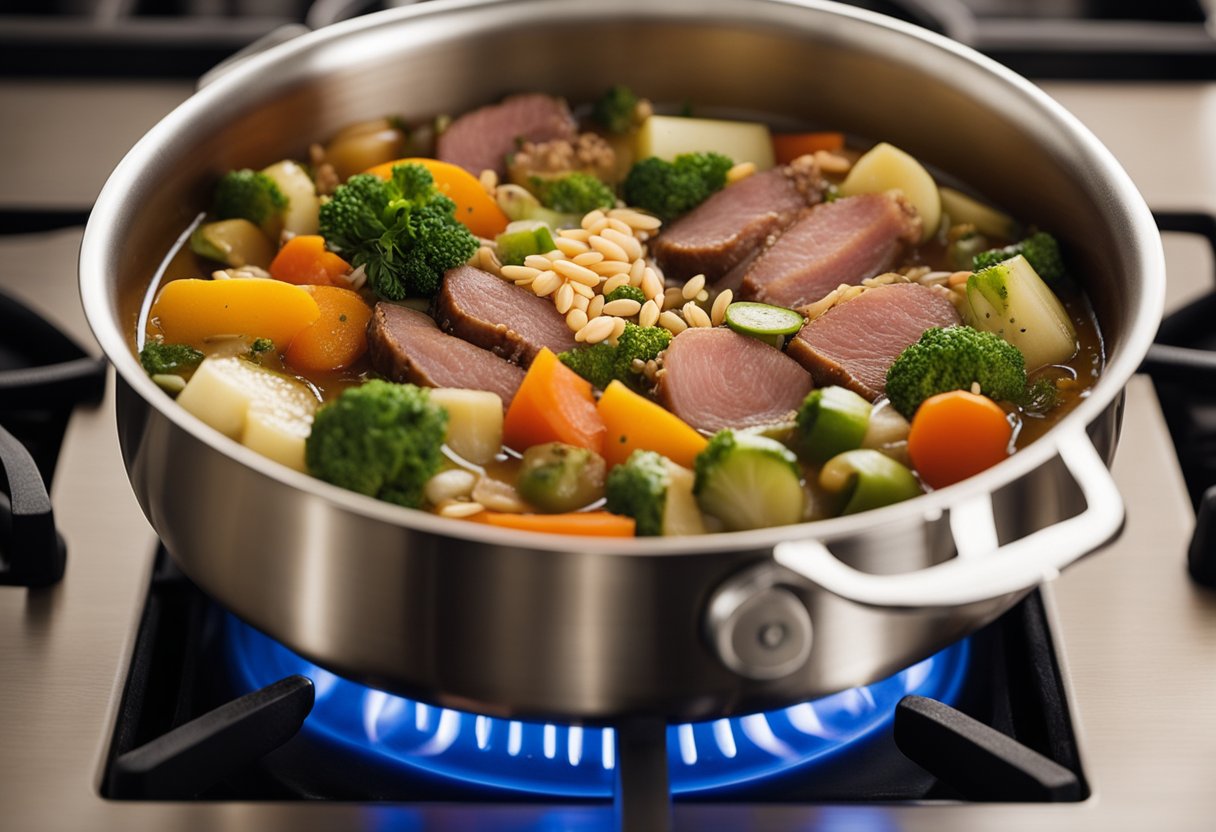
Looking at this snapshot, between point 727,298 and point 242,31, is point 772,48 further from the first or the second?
point 242,31

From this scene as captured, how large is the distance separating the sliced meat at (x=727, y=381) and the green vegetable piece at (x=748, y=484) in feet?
0.60

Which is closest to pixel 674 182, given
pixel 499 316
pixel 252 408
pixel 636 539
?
pixel 499 316

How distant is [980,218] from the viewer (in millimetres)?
1998

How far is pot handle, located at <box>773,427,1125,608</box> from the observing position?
3.72 ft

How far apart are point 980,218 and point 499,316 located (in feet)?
2.52

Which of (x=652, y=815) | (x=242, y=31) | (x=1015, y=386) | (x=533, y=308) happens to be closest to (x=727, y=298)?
(x=533, y=308)

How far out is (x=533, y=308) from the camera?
68.7 inches

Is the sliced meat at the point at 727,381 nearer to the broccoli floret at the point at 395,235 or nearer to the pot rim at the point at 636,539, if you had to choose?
the pot rim at the point at 636,539

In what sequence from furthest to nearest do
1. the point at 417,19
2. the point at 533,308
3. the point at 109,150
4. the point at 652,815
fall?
the point at 109,150 → the point at 417,19 → the point at 533,308 → the point at 652,815

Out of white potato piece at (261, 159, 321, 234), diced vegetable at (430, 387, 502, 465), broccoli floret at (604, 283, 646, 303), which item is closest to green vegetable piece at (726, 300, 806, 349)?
broccoli floret at (604, 283, 646, 303)

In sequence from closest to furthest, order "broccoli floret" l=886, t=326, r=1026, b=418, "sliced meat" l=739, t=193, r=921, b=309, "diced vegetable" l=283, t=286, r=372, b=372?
"broccoli floret" l=886, t=326, r=1026, b=418 < "diced vegetable" l=283, t=286, r=372, b=372 < "sliced meat" l=739, t=193, r=921, b=309

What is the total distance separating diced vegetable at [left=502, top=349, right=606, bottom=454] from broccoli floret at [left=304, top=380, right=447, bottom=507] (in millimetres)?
168

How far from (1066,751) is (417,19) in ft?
4.52

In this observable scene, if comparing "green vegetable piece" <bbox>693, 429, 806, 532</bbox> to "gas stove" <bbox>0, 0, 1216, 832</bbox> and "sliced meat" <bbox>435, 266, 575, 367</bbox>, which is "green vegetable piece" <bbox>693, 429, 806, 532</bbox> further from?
"sliced meat" <bbox>435, 266, 575, 367</bbox>
